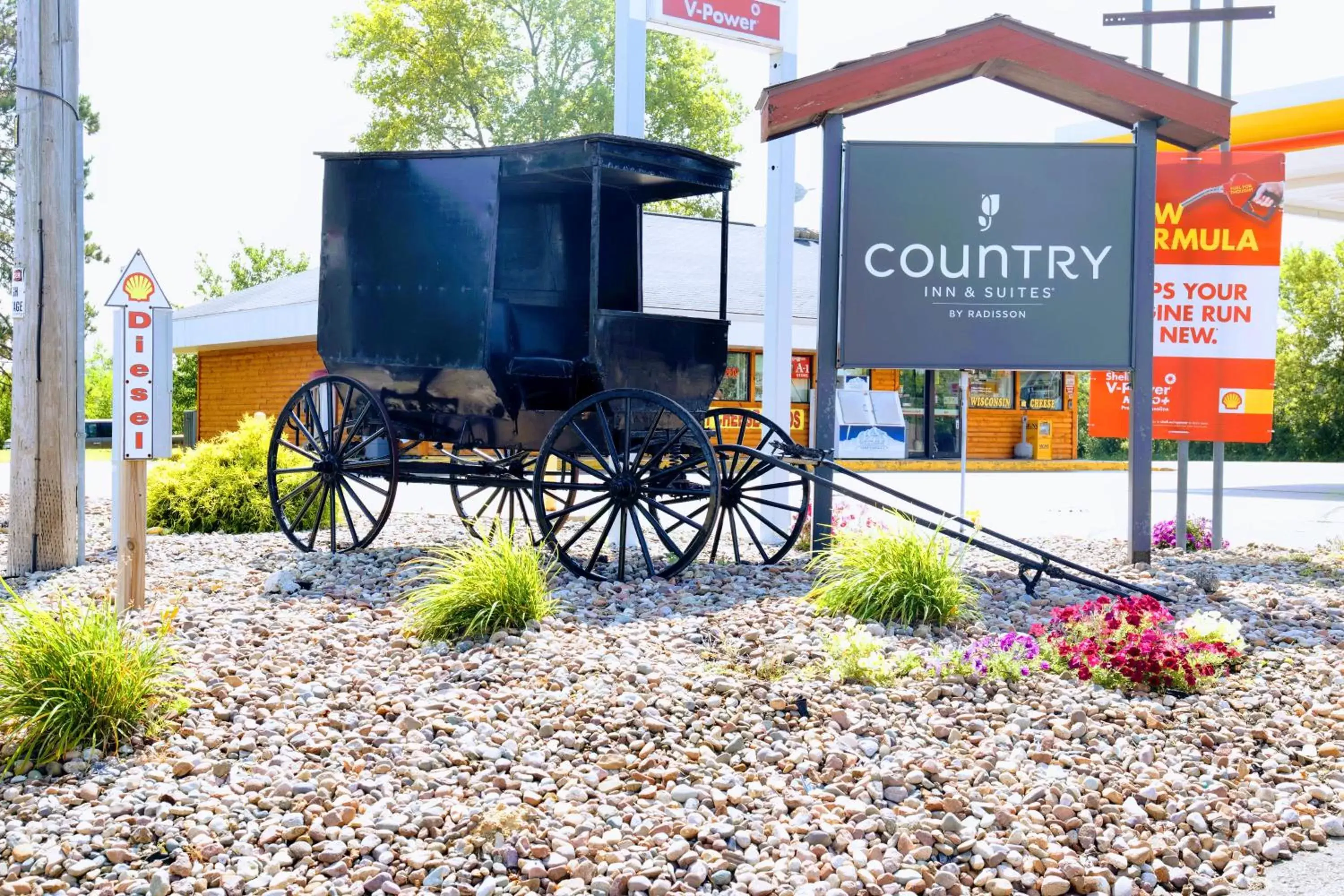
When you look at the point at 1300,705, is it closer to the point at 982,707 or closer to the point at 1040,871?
the point at 982,707

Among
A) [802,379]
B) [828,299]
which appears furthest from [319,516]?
[802,379]

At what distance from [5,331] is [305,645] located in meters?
18.9

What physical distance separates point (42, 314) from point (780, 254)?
17.5ft

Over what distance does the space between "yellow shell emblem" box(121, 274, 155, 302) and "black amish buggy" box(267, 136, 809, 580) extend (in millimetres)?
1751

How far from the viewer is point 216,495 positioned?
10367 millimetres

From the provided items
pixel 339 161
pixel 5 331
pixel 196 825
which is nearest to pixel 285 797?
pixel 196 825

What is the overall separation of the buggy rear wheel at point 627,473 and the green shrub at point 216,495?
14.0ft

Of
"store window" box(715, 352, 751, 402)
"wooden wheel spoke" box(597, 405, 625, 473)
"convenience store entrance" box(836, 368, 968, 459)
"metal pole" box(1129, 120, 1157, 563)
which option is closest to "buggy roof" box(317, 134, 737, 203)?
"wooden wheel spoke" box(597, 405, 625, 473)

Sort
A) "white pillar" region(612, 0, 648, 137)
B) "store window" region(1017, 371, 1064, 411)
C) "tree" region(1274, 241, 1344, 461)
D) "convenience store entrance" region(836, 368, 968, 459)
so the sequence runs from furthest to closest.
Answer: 1. "tree" region(1274, 241, 1344, 461)
2. "store window" region(1017, 371, 1064, 411)
3. "convenience store entrance" region(836, 368, 968, 459)
4. "white pillar" region(612, 0, 648, 137)

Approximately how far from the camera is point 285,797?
364cm

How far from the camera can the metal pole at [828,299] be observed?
7.96 m

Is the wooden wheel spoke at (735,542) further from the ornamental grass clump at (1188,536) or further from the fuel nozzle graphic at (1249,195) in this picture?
the fuel nozzle graphic at (1249,195)

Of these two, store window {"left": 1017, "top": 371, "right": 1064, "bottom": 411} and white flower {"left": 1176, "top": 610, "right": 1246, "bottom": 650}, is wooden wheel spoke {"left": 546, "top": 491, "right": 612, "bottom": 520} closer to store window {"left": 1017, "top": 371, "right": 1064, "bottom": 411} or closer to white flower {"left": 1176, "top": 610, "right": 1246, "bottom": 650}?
white flower {"left": 1176, "top": 610, "right": 1246, "bottom": 650}

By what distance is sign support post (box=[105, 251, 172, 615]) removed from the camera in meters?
5.77
